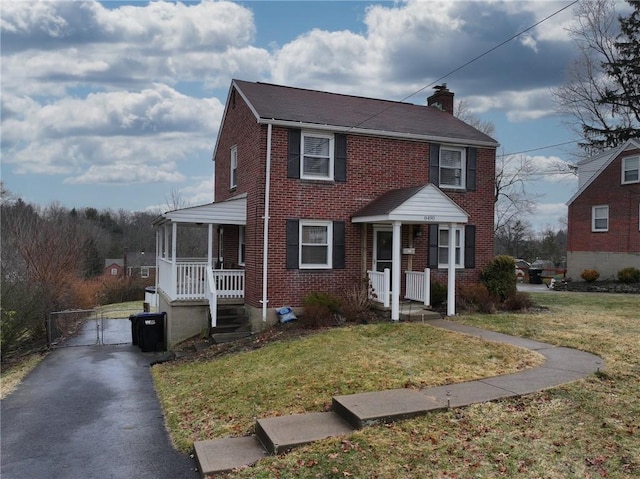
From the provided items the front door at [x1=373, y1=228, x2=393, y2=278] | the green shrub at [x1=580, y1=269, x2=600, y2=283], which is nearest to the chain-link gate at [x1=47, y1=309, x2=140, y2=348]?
the front door at [x1=373, y1=228, x2=393, y2=278]

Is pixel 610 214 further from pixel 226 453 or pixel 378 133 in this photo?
pixel 226 453

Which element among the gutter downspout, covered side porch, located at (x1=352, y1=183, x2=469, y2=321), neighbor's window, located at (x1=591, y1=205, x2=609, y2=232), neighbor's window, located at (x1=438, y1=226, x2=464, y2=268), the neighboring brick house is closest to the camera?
covered side porch, located at (x1=352, y1=183, x2=469, y2=321)

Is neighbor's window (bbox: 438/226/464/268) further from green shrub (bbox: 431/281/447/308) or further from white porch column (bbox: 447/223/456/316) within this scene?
white porch column (bbox: 447/223/456/316)

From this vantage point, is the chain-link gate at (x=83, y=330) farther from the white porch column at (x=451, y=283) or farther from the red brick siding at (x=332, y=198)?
the white porch column at (x=451, y=283)

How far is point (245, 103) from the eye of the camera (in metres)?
15.2

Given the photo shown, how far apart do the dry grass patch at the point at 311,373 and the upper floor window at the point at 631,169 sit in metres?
18.9

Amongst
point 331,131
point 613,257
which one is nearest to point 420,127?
point 331,131

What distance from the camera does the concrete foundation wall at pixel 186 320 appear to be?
47.8 ft

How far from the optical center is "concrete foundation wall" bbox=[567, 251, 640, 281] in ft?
80.3

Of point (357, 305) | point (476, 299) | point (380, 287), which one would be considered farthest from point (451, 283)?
point (357, 305)

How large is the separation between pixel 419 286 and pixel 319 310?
3.31 m

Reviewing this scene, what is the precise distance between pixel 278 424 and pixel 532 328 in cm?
747

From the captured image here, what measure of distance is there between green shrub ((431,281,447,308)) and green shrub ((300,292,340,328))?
9.92 feet

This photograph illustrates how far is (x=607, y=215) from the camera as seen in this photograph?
26.0 metres
